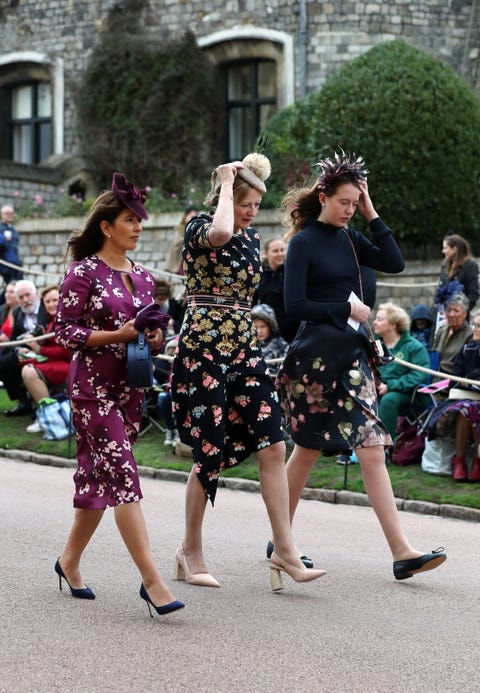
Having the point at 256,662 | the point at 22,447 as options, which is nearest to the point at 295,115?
the point at 22,447

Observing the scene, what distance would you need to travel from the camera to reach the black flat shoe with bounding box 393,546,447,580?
20.2 feet

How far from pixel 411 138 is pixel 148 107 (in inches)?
357

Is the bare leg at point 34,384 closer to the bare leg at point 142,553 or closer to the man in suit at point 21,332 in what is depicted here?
the man in suit at point 21,332

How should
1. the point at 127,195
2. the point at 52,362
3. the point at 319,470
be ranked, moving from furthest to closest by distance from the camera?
the point at 52,362, the point at 319,470, the point at 127,195

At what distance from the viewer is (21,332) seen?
14016 mm

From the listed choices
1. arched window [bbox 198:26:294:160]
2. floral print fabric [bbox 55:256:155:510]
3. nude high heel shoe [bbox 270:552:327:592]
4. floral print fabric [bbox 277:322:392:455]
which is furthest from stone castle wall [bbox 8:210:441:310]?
floral print fabric [bbox 55:256:155:510]

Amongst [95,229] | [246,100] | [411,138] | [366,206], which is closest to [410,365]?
[366,206]

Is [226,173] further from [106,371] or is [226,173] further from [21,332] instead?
[21,332]

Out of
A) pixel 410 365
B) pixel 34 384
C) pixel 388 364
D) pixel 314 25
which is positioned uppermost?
pixel 314 25

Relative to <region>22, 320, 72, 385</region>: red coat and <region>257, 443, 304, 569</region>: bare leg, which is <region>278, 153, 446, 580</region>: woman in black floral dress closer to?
<region>257, 443, 304, 569</region>: bare leg

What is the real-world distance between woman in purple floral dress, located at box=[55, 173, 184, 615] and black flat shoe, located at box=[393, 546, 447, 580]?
1.24 meters

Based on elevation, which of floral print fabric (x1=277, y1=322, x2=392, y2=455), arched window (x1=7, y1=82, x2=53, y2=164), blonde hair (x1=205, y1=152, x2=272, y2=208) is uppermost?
arched window (x1=7, y1=82, x2=53, y2=164)

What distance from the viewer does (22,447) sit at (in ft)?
40.0

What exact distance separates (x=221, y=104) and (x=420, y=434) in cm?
1693
